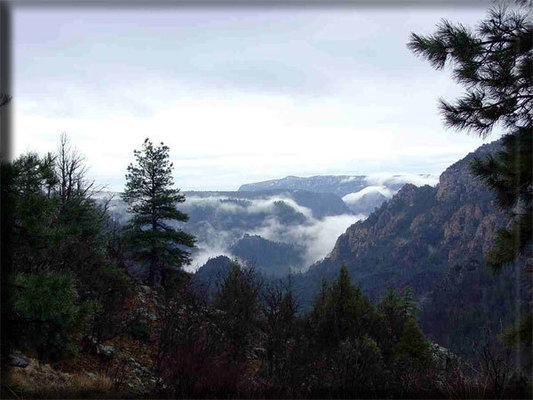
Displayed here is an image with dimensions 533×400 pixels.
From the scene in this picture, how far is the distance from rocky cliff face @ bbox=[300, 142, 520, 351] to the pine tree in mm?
56533

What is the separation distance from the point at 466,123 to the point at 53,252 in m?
8.12

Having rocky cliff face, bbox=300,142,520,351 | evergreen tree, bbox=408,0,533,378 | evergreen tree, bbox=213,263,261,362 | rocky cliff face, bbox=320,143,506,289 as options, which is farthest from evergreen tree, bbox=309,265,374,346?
rocky cliff face, bbox=320,143,506,289

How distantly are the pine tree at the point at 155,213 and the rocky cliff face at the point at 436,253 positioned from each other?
2226 inches

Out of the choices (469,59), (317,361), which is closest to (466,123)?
(469,59)

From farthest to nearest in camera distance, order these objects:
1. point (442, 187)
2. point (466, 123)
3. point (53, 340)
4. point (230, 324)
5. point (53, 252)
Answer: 1. point (442, 187)
2. point (230, 324)
3. point (53, 252)
4. point (466, 123)
5. point (53, 340)

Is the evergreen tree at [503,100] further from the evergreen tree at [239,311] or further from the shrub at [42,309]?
the evergreen tree at [239,311]

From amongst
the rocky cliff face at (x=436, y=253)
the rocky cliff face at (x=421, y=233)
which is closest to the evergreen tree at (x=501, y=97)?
the rocky cliff face at (x=436, y=253)

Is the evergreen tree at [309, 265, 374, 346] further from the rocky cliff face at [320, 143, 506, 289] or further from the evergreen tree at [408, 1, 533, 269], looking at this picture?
the rocky cliff face at [320, 143, 506, 289]

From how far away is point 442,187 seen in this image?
165 meters

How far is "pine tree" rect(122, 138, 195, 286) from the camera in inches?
797

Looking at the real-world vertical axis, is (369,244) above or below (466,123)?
below

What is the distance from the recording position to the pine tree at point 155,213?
2023 cm

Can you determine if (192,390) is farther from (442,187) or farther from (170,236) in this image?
(442,187)

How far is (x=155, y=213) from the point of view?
805 inches
